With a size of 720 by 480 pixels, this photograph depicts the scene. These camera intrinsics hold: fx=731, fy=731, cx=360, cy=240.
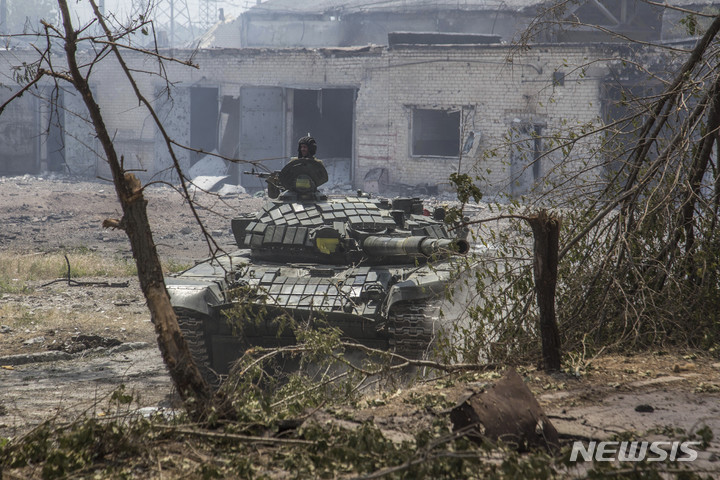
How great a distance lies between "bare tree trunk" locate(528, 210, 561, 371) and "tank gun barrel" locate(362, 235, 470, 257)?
2010mm

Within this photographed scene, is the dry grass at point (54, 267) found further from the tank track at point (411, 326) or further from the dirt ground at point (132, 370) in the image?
the tank track at point (411, 326)

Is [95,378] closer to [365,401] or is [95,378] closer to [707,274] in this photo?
[365,401]

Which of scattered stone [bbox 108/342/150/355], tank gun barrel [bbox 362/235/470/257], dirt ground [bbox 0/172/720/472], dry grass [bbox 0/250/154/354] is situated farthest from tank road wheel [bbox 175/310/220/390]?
dry grass [bbox 0/250/154/354]

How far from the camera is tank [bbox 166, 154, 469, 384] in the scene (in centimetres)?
711

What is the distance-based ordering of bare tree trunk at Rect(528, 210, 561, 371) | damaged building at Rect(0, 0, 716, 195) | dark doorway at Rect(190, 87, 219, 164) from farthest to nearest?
dark doorway at Rect(190, 87, 219, 164) < damaged building at Rect(0, 0, 716, 195) < bare tree trunk at Rect(528, 210, 561, 371)

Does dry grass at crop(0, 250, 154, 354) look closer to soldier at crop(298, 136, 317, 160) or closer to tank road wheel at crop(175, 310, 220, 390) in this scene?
tank road wheel at crop(175, 310, 220, 390)

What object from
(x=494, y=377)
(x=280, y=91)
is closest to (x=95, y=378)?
(x=494, y=377)

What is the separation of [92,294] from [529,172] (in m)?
13.3

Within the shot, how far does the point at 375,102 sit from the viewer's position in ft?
71.1

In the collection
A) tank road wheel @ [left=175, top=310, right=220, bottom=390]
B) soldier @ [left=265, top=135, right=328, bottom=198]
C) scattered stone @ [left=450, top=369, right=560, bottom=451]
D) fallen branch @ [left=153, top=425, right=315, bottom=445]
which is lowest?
tank road wheel @ [left=175, top=310, right=220, bottom=390]

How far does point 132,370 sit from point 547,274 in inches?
198

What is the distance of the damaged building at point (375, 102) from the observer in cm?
1989

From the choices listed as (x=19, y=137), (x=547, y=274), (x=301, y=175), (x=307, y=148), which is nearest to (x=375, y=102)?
(x=307, y=148)

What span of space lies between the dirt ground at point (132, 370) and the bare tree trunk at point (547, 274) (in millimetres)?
175
